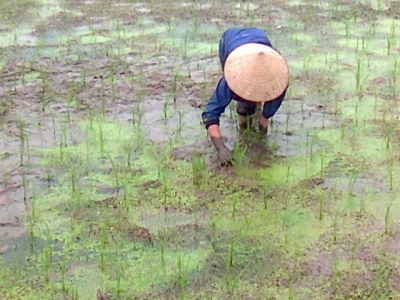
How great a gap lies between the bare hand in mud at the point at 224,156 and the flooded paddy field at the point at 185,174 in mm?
59

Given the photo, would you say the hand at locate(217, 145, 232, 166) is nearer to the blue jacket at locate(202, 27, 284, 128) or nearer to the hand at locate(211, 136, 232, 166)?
the hand at locate(211, 136, 232, 166)

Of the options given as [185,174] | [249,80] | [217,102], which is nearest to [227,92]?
[217,102]

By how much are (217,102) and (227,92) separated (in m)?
0.08

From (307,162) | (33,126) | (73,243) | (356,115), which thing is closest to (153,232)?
(73,243)

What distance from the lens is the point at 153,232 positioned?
106 inches

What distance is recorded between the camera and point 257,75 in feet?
9.44

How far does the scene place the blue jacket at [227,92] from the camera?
310 cm

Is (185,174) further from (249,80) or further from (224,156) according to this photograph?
(249,80)

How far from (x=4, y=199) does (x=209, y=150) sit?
3.35 feet

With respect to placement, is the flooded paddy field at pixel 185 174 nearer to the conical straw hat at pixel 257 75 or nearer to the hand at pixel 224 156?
the hand at pixel 224 156

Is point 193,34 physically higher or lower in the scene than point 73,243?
higher

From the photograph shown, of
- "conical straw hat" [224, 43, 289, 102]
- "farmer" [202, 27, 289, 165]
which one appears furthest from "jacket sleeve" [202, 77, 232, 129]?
"conical straw hat" [224, 43, 289, 102]

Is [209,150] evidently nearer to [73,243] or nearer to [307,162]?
[307,162]

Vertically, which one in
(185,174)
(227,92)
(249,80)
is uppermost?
(249,80)
